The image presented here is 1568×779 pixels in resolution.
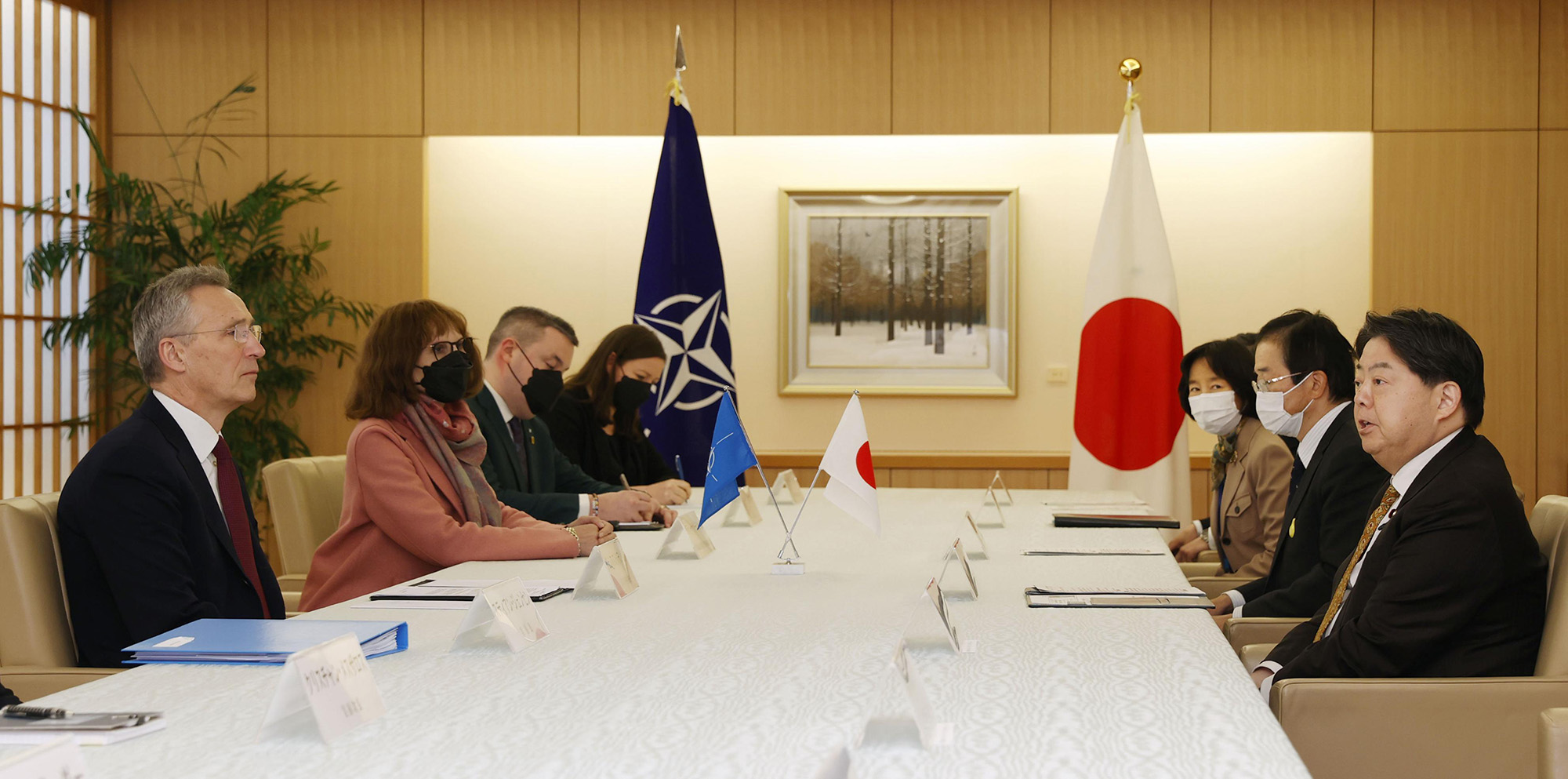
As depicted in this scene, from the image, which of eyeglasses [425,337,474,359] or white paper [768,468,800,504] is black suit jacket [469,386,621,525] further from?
white paper [768,468,800,504]

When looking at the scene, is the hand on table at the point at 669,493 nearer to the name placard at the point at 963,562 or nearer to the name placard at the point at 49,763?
the name placard at the point at 963,562

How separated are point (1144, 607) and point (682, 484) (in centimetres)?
224

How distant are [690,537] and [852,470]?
1.73 feet

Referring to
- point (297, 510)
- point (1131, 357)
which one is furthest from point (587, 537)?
point (1131, 357)

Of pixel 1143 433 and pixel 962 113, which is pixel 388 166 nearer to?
pixel 962 113

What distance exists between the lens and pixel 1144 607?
6.51 feet

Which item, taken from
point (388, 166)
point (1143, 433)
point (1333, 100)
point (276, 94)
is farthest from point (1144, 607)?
point (276, 94)

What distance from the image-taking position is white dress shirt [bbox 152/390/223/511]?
2.31 metres

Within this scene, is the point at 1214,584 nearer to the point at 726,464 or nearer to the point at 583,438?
the point at 726,464

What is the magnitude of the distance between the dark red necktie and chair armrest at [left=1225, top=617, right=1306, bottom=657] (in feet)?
6.60

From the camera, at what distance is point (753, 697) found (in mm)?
1396

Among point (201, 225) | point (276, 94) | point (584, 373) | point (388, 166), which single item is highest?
point (276, 94)

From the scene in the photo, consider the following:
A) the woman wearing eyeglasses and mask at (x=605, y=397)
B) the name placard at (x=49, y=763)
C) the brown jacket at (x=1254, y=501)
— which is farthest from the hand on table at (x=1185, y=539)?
the name placard at (x=49, y=763)

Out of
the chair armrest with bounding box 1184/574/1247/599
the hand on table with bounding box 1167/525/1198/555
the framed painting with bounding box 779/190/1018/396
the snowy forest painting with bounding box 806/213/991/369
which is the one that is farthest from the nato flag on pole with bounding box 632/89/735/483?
the chair armrest with bounding box 1184/574/1247/599
